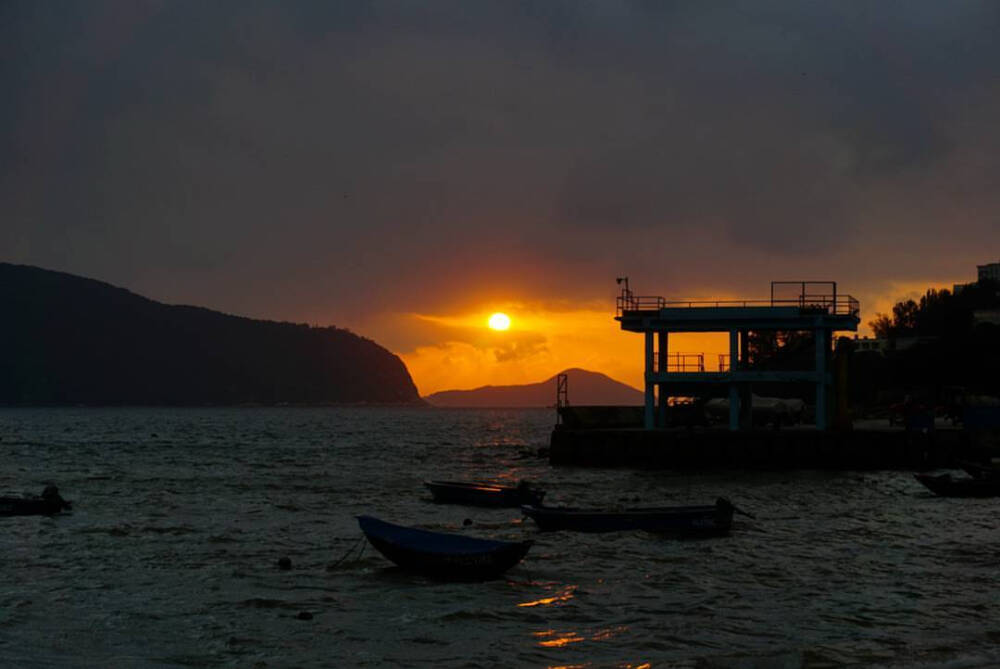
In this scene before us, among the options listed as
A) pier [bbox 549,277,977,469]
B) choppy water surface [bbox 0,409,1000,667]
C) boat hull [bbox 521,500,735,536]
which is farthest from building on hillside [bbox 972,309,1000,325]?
boat hull [bbox 521,500,735,536]

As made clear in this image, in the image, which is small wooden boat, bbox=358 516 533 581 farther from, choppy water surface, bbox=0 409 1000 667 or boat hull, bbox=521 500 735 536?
boat hull, bbox=521 500 735 536

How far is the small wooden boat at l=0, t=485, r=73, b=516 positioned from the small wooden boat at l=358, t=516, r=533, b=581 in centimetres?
2021

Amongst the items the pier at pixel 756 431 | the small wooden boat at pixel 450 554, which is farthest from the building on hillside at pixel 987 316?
the small wooden boat at pixel 450 554

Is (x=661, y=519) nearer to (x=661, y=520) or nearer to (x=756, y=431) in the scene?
(x=661, y=520)

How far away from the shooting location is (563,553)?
3084 centimetres

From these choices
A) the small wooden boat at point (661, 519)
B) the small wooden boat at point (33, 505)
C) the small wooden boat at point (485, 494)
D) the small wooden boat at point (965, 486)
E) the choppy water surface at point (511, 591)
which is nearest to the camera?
the choppy water surface at point (511, 591)

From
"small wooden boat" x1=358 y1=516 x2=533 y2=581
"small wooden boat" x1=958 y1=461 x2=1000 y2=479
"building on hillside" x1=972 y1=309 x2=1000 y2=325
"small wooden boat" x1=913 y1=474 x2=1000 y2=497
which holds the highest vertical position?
"building on hillside" x1=972 y1=309 x2=1000 y2=325

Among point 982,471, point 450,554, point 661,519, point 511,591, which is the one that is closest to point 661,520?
point 661,519

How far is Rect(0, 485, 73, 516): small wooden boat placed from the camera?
132 feet

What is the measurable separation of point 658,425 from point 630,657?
179 ft

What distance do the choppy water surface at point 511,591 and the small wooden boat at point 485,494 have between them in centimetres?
166

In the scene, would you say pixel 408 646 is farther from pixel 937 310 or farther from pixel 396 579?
pixel 937 310

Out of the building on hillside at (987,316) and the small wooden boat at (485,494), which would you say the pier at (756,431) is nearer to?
the small wooden boat at (485,494)

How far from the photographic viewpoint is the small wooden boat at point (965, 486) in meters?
46.4
